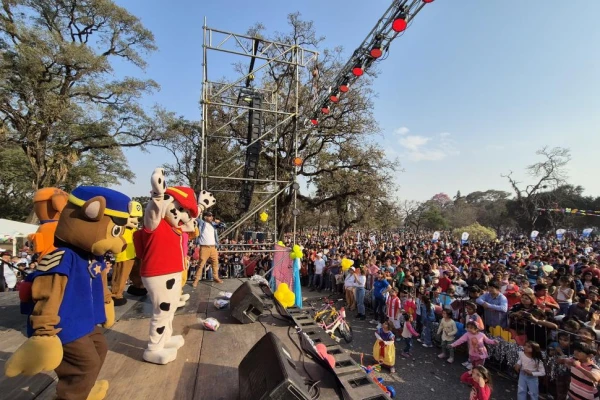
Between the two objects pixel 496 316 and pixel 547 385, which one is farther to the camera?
pixel 496 316

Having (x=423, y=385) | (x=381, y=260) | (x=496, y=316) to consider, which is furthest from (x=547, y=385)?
(x=381, y=260)

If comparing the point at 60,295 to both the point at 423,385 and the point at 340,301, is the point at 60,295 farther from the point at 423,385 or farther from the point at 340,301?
the point at 340,301

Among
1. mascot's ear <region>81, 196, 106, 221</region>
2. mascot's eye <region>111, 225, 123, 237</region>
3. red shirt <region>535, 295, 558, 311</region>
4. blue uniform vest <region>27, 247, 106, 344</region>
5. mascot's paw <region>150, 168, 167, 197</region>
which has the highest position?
mascot's paw <region>150, 168, 167, 197</region>

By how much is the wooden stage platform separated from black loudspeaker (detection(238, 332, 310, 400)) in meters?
0.31

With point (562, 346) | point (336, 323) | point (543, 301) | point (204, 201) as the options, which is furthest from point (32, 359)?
point (543, 301)

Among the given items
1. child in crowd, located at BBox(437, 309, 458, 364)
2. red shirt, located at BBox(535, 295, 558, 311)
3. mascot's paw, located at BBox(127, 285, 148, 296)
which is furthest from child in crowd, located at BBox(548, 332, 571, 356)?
mascot's paw, located at BBox(127, 285, 148, 296)

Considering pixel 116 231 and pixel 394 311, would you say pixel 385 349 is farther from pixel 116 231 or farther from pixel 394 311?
pixel 116 231

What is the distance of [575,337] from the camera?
4.52 meters

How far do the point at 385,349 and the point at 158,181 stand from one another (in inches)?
211

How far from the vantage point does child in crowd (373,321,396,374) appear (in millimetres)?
5879

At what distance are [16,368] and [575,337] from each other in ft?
21.6

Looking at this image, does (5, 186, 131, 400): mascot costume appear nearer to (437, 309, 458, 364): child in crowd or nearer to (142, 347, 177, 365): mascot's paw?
(142, 347, 177, 365): mascot's paw

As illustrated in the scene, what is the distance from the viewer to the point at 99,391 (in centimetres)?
233

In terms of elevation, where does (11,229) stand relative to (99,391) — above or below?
above
